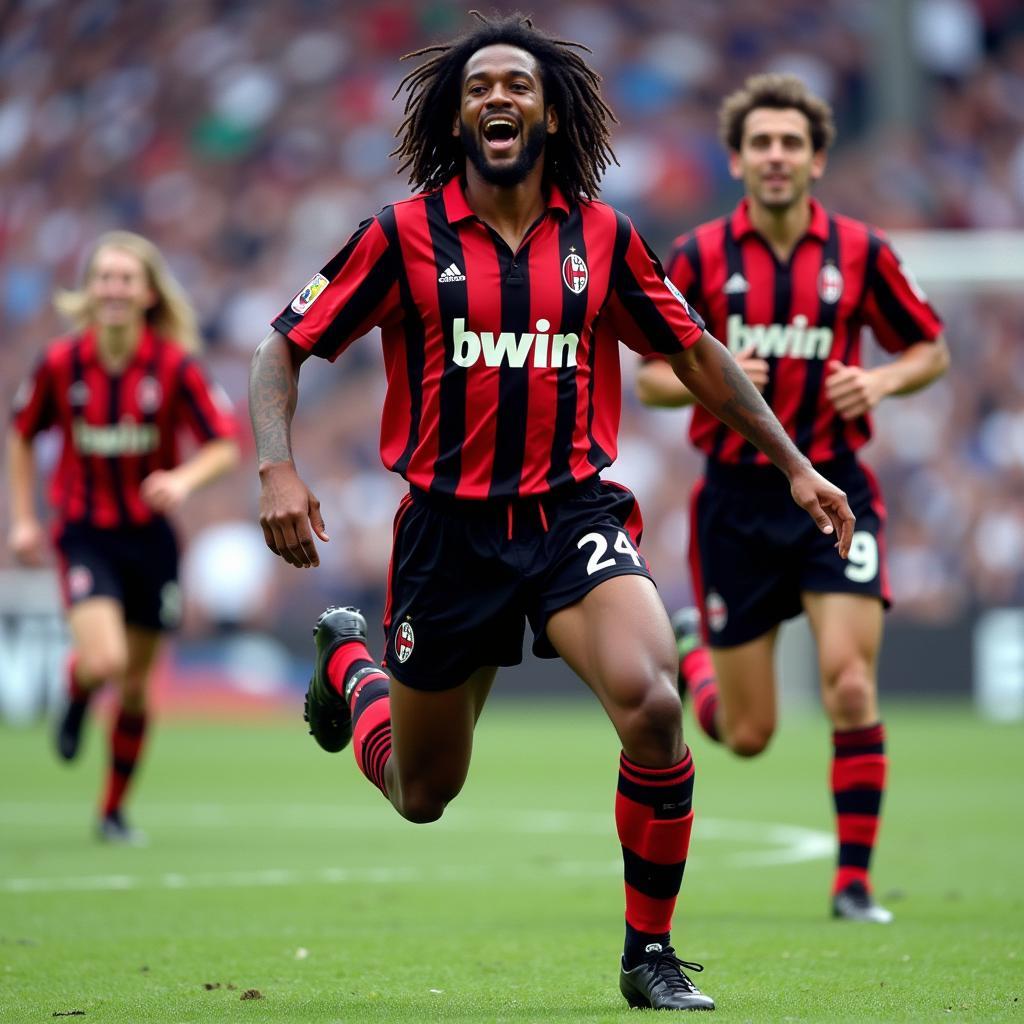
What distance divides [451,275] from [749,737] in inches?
121

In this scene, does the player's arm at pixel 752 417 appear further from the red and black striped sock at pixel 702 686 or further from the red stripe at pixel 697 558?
the red and black striped sock at pixel 702 686

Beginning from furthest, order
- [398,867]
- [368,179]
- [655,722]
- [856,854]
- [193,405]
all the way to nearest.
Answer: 1. [368,179]
2. [193,405]
3. [398,867]
4. [856,854]
5. [655,722]

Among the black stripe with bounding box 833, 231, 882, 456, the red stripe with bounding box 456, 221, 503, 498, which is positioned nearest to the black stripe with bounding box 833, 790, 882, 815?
the black stripe with bounding box 833, 231, 882, 456

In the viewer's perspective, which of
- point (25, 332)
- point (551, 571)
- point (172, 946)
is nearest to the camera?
point (551, 571)

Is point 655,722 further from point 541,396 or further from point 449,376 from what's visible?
point 449,376

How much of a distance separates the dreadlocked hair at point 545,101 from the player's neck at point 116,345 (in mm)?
4689

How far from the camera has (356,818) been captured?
10.7 m

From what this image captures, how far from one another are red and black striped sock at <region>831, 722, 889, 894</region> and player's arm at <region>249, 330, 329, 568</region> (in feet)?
8.58

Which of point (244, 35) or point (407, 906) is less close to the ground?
point (244, 35)

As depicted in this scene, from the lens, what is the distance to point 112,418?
9.62 meters

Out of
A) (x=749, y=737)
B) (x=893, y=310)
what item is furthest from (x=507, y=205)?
(x=749, y=737)

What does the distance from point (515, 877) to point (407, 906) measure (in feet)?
3.45

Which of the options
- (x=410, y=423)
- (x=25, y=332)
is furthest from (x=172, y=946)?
(x=25, y=332)

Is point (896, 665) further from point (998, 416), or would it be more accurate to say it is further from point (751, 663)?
point (751, 663)
